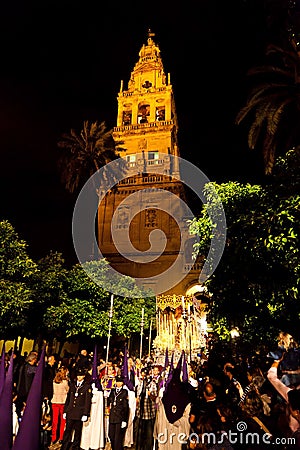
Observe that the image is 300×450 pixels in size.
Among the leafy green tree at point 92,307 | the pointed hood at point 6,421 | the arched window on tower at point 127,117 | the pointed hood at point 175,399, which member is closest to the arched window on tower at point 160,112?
the arched window on tower at point 127,117

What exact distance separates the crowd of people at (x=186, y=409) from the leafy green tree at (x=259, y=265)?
226 cm

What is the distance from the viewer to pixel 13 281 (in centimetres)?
2739

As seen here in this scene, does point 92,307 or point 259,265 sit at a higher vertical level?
point 92,307

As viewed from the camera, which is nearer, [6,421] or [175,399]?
[6,421]

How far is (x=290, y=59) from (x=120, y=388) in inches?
484

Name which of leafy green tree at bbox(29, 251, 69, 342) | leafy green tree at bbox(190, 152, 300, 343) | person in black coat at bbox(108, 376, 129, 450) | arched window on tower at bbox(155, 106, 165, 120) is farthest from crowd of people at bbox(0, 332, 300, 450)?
arched window on tower at bbox(155, 106, 165, 120)

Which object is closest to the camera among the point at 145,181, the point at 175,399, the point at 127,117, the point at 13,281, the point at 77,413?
the point at 175,399

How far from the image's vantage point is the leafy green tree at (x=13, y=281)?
2559cm

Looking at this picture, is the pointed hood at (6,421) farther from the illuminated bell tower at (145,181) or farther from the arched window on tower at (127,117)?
the arched window on tower at (127,117)

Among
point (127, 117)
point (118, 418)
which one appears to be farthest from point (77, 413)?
point (127, 117)

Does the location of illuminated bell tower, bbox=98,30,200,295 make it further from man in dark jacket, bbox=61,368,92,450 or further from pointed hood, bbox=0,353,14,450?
pointed hood, bbox=0,353,14,450

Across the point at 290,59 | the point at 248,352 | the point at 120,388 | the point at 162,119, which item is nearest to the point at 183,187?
the point at 162,119

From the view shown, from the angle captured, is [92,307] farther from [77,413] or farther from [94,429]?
[77,413]

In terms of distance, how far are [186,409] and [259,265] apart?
6797 mm
